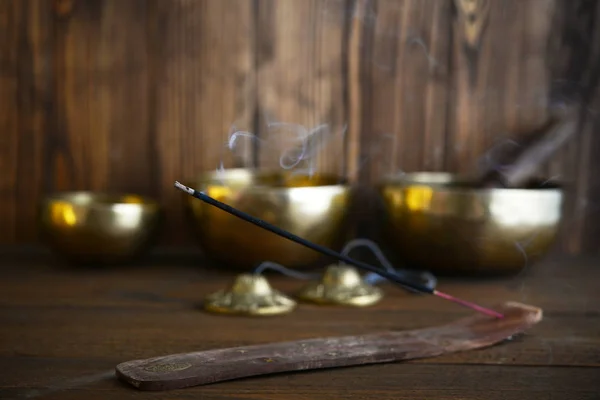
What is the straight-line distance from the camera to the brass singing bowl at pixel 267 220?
86cm

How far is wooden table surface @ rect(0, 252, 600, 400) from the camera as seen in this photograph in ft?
1.62

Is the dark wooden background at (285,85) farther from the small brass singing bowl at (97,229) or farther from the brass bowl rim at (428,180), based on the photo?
the small brass singing bowl at (97,229)

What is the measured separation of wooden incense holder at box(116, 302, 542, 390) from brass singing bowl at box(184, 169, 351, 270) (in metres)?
0.27

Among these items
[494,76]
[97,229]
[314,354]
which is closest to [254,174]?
[97,229]

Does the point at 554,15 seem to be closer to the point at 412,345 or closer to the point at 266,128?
the point at 266,128

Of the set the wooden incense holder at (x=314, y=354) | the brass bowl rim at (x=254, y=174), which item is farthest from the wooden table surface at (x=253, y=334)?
the brass bowl rim at (x=254, y=174)

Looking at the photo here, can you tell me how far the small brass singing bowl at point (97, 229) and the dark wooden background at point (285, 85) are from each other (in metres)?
0.16

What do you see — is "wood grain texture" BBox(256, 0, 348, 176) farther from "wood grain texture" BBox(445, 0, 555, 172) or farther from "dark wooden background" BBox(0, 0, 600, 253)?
"wood grain texture" BBox(445, 0, 555, 172)

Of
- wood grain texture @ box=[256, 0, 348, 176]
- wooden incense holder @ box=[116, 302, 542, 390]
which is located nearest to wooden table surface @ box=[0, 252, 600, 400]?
wooden incense holder @ box=[116, 302, 542, 390]

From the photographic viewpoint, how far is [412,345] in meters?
0.58

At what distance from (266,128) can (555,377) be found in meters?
Result: 0.64

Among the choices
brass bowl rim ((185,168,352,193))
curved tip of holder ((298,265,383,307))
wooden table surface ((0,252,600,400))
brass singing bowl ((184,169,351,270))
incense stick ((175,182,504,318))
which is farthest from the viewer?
brass bowl rim ((185,168,352,193))

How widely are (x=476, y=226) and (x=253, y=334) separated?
341 mm

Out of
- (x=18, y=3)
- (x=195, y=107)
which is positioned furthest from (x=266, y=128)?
(x=18, y=3)
